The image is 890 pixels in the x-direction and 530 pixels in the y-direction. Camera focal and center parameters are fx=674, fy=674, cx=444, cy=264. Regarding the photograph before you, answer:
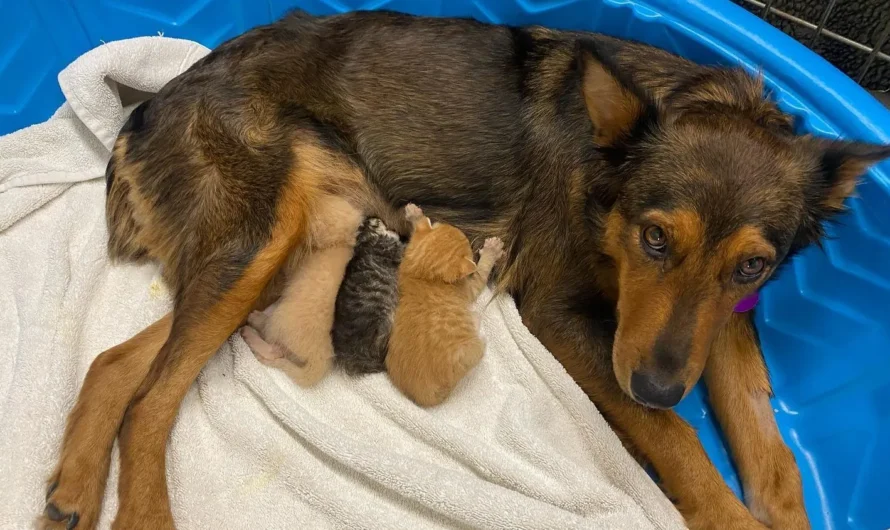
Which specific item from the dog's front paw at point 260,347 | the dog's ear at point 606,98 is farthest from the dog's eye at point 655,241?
the dog's front paw at point 260,347

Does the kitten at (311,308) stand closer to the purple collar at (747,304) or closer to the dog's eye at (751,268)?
the dog's eye at (751,268)

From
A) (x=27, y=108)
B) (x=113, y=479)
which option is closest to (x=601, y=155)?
(x=113, y=479)

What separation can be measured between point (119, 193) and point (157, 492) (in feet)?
4.27

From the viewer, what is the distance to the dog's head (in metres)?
2.13

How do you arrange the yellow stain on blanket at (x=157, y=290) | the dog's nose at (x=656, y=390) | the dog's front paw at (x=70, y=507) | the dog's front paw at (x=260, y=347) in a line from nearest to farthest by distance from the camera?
the dog's nose at (x=656, y=390)
the dog's front paw at (x=70, y=507)
the dog's front paw at (x=260, y=347)
the yellow stain on blanket at (x=157, y=290)

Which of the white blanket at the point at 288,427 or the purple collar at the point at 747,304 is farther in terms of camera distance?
the purple collar at the point at 747,304

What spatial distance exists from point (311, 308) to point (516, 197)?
99cm

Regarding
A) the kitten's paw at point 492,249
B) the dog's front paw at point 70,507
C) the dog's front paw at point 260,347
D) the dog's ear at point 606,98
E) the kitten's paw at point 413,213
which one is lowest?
the dog's front paw at point 70,507

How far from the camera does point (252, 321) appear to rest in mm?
2881

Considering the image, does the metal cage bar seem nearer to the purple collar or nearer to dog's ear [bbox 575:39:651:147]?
the purple collar

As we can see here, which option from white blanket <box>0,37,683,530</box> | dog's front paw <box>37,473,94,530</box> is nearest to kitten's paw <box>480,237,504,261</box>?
white blanket <box>0,37,683,530</box>

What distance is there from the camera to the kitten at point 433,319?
262cm

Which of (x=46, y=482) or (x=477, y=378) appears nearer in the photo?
(x=46, y=482)

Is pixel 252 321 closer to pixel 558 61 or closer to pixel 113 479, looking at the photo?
pixel 113 479
